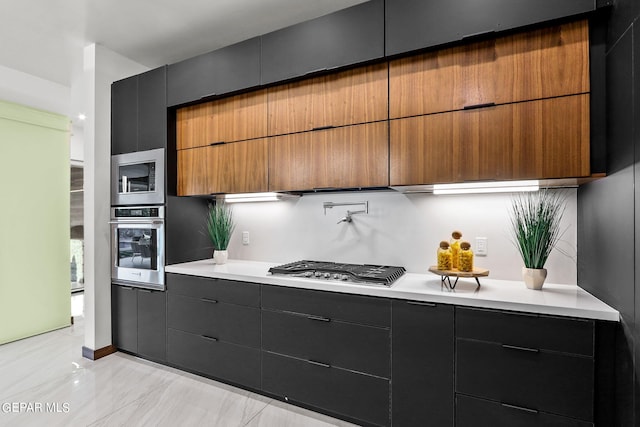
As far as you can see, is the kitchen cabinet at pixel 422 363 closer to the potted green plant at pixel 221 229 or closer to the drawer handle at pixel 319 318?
the drawer handle at pixel 319 318

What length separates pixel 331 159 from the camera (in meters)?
2.24

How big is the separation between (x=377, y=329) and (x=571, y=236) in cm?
131

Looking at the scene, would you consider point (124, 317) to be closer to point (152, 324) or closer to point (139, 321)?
point (139, 321)

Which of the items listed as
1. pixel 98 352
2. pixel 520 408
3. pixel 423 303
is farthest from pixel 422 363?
pixel 98 352

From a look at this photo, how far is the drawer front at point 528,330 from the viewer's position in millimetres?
1458

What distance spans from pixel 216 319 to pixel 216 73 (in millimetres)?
1933

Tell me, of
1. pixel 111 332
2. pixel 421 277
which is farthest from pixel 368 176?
pixel 111 332

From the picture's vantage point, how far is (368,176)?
6.98 feet

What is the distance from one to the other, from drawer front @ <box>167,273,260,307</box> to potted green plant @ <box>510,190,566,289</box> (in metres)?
1.69

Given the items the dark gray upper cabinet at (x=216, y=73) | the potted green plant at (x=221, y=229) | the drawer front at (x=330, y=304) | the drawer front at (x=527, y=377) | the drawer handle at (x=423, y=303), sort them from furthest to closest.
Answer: the potted green plant at (x=221, y=229) < the dark gray upper cabinet at (x=216, y=73) < the drawer front at (x=330, y=304) < the drawer handle at (x=423, y=303) < the drawer front at (x=527, y=377)

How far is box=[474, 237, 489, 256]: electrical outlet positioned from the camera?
218cm

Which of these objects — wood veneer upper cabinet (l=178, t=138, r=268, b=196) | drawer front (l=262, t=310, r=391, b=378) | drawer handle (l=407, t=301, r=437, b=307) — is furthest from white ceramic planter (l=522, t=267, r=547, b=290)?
wood veneer upper cabinet (l=178, t=138, r=268, b=196)

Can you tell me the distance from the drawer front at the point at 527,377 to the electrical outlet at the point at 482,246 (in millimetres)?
730

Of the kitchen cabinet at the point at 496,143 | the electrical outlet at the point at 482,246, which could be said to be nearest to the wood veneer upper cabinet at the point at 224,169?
the kitchen cabinet at the point at 496,143
